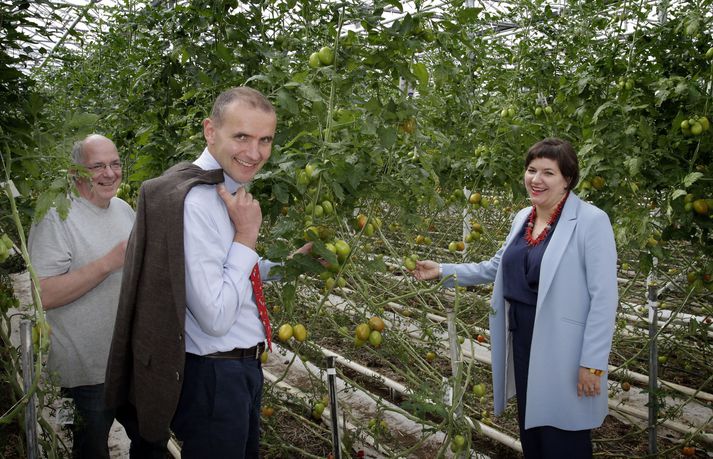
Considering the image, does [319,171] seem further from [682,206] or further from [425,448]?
[425,448]

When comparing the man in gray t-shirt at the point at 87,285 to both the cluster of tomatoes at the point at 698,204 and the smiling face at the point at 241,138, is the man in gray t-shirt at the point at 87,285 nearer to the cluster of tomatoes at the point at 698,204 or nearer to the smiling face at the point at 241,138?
the smiling face at the point at 241,138

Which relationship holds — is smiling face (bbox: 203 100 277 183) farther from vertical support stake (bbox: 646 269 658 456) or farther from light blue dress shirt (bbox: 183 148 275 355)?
vertical support stake (bbox: 646 269 658 456)

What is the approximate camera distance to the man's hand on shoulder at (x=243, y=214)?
4.48 ft

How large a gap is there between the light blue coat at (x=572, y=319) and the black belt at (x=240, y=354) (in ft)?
3.56

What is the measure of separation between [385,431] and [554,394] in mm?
1157

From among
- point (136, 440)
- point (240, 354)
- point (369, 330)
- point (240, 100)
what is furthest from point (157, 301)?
point (369, 330)

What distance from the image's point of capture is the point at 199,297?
1.29 meters

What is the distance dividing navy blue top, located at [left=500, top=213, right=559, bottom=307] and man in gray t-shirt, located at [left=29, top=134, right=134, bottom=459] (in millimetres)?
1450

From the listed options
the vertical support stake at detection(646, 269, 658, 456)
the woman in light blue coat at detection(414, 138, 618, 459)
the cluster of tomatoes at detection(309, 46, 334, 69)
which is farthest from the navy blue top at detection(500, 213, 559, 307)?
the cluster of tomatoes at detection(309, 46, 334, 69)

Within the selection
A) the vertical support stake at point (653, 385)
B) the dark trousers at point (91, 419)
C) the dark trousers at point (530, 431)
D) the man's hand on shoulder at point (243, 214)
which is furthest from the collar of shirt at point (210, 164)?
the vertical support stake at point (653, 385)

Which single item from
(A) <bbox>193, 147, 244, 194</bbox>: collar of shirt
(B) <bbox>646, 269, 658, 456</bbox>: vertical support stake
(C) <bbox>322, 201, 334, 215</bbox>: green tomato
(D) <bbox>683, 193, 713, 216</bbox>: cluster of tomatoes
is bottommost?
(B) <bbox>646, 269, 658, 456</bbox>: vertical support stake

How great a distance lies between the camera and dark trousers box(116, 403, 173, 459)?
1584mm

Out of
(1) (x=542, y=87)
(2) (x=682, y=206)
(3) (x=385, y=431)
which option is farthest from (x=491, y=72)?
(3) (x=385, y=431)

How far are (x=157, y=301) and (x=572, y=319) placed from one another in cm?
144
